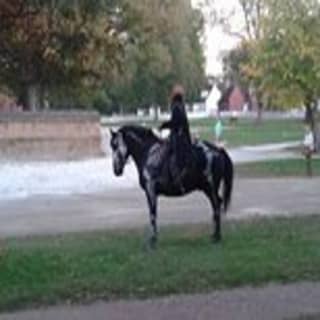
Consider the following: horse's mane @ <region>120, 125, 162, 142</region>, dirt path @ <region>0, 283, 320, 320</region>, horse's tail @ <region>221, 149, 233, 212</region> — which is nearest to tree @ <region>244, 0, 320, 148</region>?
horse's tail @ <region>221, 149, 233, 212</region>

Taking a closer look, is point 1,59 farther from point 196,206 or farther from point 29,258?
point 196,206

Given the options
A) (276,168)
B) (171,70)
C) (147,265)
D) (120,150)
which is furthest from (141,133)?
(171,70)

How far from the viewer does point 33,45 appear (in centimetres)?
959

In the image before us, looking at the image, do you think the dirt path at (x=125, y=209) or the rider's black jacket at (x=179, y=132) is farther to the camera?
the dirt path at (x=125, y=209)

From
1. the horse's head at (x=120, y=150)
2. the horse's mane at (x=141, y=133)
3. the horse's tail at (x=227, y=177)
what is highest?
the horse's mane at (x=141, y=133)

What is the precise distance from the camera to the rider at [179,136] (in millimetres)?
15227

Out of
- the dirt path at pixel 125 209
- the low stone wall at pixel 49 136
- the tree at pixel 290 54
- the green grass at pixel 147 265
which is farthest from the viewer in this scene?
the tree at pixel 290 54

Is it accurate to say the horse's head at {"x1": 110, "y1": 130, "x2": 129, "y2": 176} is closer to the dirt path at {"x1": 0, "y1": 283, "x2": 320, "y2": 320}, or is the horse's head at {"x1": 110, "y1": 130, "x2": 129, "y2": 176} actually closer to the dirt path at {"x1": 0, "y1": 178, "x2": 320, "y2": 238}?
the dirt path at {"x1": 0, "y1": 178, "x2": 320, "y2": 238}

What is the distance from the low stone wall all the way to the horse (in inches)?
1306

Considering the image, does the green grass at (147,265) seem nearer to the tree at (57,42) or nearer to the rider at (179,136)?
the rider at (179,136)

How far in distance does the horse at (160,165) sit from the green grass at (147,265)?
82 centimetres

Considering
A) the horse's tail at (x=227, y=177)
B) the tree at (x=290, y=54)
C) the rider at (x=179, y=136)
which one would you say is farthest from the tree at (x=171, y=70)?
the rider at (x=179, y=136)

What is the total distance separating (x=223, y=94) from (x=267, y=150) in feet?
366

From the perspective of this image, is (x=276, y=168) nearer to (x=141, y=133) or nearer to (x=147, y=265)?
(x=141, y=133)
